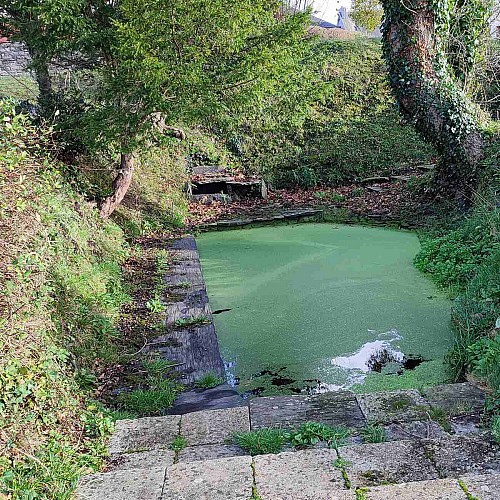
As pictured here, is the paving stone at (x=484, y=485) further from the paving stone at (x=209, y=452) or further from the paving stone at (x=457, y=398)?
the paving stone at (x=209, y=452)

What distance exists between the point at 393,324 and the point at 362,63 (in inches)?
409

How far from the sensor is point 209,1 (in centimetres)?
505

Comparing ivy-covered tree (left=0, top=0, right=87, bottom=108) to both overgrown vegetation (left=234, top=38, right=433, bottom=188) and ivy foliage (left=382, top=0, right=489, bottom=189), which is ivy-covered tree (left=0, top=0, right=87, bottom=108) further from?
overgrown vegetation (left=234, top=38, right=433, bottom=188)

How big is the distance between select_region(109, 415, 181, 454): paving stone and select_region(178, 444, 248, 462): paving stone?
14 cm

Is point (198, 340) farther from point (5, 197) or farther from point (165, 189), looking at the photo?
point (165, 189)

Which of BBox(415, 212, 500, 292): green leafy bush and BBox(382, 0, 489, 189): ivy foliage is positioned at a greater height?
BBox(382, 0, 489, 189): ivy foliage

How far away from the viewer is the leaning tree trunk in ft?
25.9

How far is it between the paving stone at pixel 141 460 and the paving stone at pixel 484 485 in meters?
1.20

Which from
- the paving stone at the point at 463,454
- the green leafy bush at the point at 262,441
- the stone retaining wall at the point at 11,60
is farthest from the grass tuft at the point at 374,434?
the stone retaining wall at the point at 11,60

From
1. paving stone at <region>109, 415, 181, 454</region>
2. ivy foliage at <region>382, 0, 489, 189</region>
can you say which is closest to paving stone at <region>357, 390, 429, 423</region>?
paving stone at <region>109, 415, 181, 454</region>

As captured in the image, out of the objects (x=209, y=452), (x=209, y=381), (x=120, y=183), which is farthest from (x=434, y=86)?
(x=209, y=452)

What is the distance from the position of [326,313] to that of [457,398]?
7.91 ft

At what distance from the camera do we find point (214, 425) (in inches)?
111

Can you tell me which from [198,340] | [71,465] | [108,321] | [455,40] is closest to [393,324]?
[198,340]
